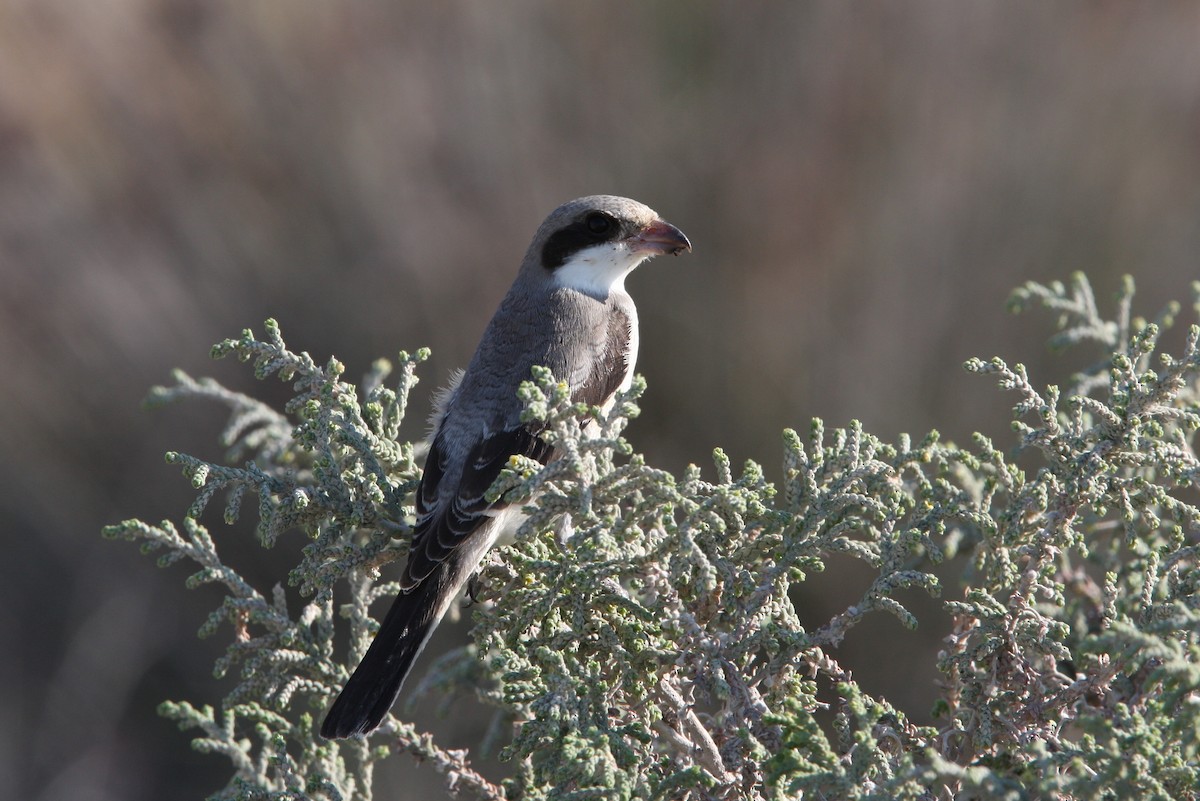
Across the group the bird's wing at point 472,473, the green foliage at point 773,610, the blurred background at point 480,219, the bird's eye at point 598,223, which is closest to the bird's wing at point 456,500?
the bird's wing at point 472,473

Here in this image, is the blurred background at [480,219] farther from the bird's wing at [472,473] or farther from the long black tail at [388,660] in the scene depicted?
the long black tail at [388,660]

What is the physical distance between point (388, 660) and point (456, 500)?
41cm

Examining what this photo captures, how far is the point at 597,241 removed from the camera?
3.40 metres

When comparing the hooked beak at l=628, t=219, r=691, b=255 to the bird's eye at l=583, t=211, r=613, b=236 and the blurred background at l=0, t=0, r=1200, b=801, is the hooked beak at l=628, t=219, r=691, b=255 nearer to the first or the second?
the bird's eye at l=583, t=211, r=613, b=236

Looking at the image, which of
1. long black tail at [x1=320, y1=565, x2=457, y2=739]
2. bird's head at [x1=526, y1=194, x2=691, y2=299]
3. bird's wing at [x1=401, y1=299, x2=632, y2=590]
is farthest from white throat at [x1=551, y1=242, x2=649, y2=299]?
long black tail at [x1=320, y1=565, x2=457, y2=739]

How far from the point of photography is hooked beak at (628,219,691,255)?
335 centimetres

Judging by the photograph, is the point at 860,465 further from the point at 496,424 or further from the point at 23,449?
the point at 23,449

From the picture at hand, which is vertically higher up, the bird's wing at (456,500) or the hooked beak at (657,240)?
the hooked beak at (657,240)

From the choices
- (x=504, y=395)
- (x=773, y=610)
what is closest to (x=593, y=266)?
(x=504, y=395)

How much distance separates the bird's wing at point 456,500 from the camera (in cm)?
243

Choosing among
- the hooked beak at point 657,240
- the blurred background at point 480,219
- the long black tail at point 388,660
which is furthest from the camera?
the blurred background at point 480,219

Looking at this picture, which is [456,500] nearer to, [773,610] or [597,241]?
[773,610]

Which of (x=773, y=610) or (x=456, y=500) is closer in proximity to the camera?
(x=773, y=610)

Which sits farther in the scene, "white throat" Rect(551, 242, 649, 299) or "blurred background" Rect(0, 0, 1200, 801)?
"blurred background" Rect(0, 0, 1200, 801)
